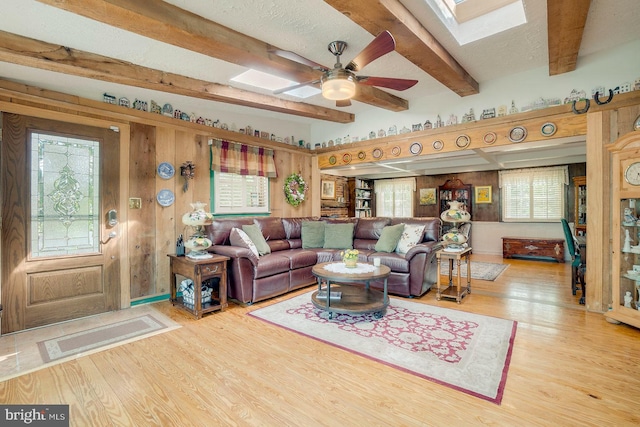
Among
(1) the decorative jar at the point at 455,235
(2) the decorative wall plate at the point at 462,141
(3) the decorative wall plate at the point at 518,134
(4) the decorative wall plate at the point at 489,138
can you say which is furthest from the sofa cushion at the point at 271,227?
(3) the decorative wall plate at the point at 518,134

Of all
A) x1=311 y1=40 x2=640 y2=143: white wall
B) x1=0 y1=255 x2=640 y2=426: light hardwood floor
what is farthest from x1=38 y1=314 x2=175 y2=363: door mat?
x1=311 y1=40 x2=640 y2=143: white wall

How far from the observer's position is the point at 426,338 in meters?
2.73

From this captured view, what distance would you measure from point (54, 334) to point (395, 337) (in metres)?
3.33

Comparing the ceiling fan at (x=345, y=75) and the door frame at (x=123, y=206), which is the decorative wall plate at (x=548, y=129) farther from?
the door frame at (x=123, y=206)

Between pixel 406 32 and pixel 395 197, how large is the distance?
7.04 metres

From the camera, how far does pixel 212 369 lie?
2.25 metres

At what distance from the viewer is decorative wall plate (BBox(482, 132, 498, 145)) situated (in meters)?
4.01

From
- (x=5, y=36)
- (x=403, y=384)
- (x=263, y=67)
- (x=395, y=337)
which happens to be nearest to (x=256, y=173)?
(x=263, y=67)

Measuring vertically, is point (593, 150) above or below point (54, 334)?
above

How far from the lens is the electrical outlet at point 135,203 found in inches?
147

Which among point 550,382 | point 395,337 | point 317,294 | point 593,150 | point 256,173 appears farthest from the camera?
point 256,173

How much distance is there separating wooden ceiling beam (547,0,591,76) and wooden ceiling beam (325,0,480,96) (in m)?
0.85

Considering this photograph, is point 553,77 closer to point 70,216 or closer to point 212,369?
point 212,369

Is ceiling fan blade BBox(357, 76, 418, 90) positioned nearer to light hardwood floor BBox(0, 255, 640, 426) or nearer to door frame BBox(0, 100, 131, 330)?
light hardwood floor BBox(0, 255, 640, 426)
